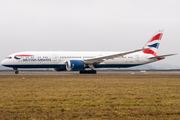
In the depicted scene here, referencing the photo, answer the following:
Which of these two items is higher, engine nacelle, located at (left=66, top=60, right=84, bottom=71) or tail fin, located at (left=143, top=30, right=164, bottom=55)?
tail fin, located at (left=143, top=30, right=164, bottom=55)

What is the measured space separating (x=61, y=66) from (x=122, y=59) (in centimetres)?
1089

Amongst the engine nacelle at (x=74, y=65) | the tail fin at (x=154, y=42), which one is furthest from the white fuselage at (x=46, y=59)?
the tail fin at (x=154, y=42)

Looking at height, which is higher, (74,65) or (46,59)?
(46,59)

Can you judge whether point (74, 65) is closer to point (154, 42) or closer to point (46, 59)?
point (46, 59)

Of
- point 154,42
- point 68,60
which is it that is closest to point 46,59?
point 68,60

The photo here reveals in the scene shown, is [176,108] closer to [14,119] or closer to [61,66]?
[14,119]

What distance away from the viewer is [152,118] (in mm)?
7129

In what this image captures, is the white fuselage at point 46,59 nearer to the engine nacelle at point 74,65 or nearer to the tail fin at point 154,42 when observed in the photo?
the engine nacelle at point 74,65

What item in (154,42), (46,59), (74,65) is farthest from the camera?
(154,42)

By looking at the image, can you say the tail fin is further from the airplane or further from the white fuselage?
the white fuselage

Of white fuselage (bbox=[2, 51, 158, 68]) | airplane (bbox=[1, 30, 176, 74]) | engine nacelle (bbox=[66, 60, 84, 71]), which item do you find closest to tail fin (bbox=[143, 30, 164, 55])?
airplane (bbox=[1, 30, 176, 74])

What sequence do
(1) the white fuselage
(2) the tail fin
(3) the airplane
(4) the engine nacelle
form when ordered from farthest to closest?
1. (2) the tail fin
2. (1) the white fuselage
3. (3) the airplane
4. (4) the engine nacelle

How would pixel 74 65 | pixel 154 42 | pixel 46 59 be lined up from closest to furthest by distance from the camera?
pixel 74 65 → pixel 46 59 → pixel 154 42

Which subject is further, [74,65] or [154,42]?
[154,42]
